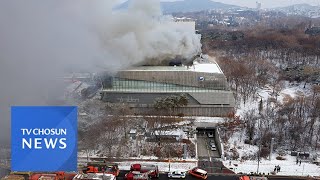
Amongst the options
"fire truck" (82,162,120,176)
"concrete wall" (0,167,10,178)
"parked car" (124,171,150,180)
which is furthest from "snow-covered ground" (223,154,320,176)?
"concrete wall" (0,167,10,178)

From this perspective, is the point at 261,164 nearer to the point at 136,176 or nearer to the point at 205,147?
the point at 205,147

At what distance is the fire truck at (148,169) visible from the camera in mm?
11508

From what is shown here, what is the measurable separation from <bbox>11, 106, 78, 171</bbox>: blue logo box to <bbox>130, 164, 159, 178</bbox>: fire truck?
637 cm

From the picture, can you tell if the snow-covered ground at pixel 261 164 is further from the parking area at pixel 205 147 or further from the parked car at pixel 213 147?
the parking area at pixel 205 147

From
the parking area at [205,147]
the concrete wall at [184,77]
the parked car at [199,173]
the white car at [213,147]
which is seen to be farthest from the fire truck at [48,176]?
the concrete wall at [184,77]

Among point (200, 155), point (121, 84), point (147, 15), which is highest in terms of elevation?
point (147, 15)

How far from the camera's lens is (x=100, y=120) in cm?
1513

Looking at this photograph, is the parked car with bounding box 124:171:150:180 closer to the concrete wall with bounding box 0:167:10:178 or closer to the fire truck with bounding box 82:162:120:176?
the fire truck with bounding box 82:162:120:176

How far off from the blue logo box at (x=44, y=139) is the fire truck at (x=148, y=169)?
20.9ft

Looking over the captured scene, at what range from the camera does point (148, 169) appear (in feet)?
39.0

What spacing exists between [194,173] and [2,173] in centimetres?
550

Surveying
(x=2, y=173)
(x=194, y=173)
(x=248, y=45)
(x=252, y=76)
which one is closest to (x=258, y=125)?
(x=194, y=173)

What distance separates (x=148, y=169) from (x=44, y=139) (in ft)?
22.8

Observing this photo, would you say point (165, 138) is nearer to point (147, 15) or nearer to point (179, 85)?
point (179, 85)
